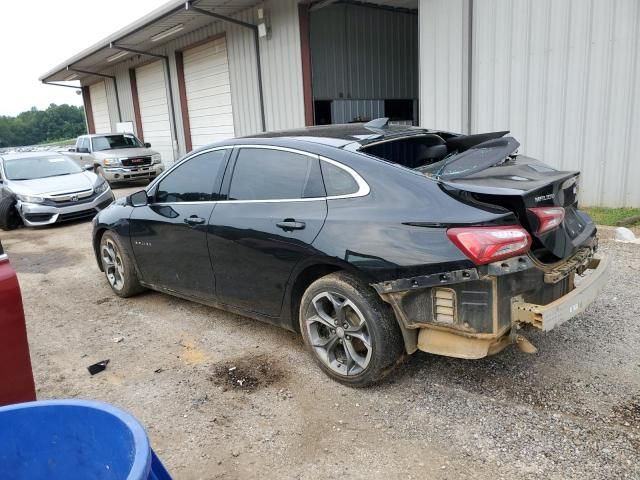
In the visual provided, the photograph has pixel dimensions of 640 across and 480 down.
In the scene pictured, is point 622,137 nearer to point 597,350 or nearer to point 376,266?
point 597,350

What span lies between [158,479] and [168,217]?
3.17 meters

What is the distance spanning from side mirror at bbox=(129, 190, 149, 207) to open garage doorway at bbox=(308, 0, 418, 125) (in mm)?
7912

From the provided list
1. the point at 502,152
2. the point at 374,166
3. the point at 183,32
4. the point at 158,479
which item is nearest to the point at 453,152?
the point at 502,152

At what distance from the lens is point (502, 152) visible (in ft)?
11.4

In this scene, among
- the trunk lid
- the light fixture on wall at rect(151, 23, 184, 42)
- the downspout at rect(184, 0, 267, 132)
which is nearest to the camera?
the trunk lid

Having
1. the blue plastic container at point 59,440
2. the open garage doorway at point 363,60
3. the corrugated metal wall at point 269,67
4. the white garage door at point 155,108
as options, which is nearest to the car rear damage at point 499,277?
the blue plastic container at point 59,440

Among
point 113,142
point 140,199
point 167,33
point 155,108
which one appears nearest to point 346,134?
point 140,199

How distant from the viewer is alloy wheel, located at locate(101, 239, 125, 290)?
5.44m

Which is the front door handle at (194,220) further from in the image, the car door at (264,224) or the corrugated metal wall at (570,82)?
the corrugated metal wall at (570,82)

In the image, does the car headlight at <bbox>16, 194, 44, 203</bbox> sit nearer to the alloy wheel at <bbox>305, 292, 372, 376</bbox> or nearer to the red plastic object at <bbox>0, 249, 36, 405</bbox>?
the red plastic object at <bbox>0, 249, 36, 405</bbox>

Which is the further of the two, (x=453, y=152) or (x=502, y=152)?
(x=453, y=152)

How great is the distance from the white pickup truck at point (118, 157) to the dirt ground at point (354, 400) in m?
11.7

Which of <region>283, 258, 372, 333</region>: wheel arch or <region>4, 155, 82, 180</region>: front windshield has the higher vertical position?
<region>4, 155, 82, 180</region>: front windshield

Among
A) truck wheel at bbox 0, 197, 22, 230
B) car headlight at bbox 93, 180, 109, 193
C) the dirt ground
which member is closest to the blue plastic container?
the dirt ground
